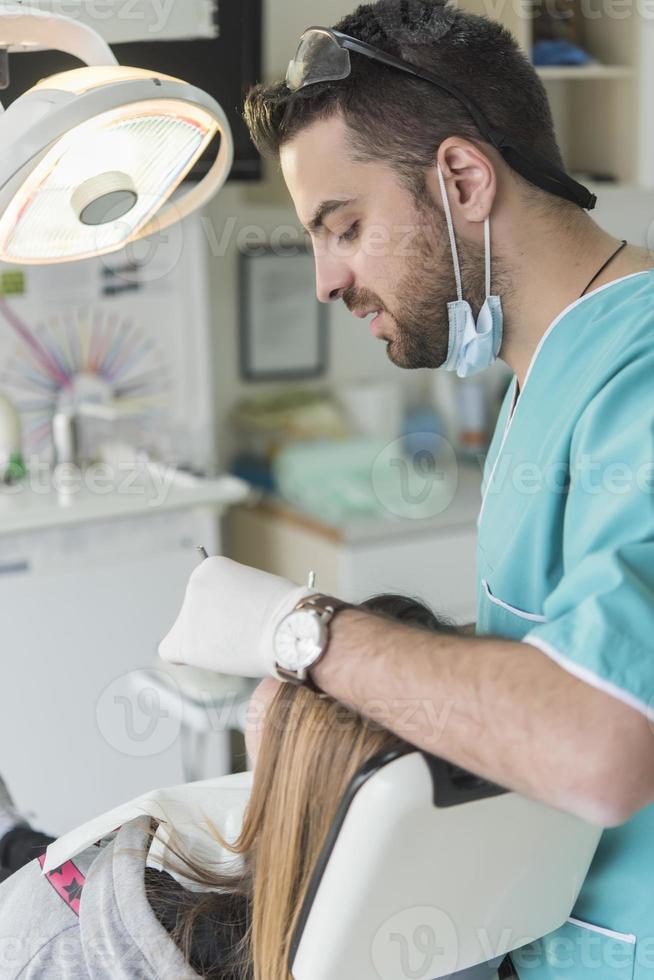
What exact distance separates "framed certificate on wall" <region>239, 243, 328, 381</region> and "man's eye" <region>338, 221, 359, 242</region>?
1.98 m

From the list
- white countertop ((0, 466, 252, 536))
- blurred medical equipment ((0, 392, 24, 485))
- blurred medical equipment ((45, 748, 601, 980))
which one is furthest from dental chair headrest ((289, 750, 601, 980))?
blurred medical equipment ((0, 392, 24, 485))

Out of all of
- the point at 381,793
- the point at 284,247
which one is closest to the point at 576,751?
the point at 381,793

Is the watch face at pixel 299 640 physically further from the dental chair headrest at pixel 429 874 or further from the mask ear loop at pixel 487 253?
the mask ear loop at pixel 487 253

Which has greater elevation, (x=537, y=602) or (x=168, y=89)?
(x=168, y=89)

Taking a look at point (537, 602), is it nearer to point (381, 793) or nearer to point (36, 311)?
point (381, 793)

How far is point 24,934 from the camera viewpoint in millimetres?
1003

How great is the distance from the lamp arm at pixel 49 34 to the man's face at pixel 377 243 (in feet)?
0.67

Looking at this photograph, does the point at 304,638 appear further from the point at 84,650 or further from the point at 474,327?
the point at 84,650

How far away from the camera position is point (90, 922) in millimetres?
957

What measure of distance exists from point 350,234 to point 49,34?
0.32m

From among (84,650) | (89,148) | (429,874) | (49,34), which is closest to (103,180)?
(89,148)

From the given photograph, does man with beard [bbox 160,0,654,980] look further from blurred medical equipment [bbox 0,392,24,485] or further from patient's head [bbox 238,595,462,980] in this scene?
blurred medical equipment [bbox 0,392,24,485]

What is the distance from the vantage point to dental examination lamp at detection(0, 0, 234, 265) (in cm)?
86

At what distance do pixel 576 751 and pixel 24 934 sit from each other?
571 mm
